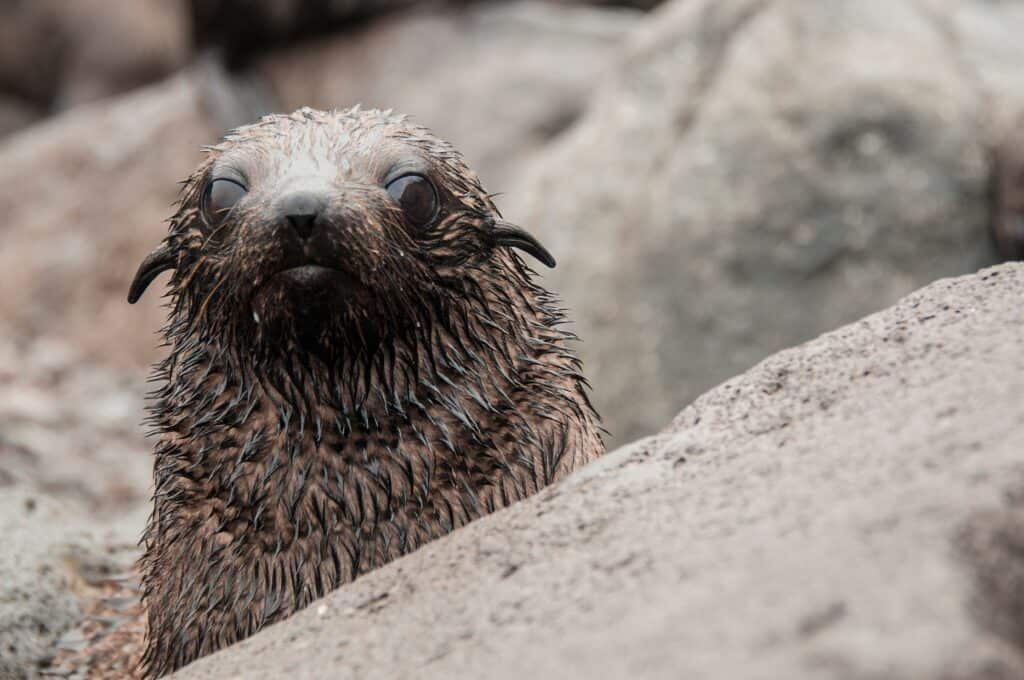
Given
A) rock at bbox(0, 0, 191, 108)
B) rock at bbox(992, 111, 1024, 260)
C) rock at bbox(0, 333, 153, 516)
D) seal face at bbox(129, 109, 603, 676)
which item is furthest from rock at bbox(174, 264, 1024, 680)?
rock at bbox(0, 0, 191, 108)

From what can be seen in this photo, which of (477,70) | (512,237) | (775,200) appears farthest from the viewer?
(477,70)

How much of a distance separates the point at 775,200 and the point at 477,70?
15.2 ft

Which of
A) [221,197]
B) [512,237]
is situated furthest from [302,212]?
[512,237]

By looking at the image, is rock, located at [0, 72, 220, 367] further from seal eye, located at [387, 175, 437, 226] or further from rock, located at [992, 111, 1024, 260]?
seal eye, located at [387, 175, 437, 226]

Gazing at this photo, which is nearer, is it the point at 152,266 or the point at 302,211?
the point at 302,211

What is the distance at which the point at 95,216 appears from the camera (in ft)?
38.9

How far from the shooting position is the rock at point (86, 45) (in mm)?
15969

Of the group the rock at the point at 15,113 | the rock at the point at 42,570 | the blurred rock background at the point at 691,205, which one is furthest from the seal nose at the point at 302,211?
the rock at the point at 15,113

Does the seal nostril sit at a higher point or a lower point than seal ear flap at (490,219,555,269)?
lower

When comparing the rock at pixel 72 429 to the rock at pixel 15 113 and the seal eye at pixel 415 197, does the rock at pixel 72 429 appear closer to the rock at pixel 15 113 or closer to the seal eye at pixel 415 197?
the seal eye at pixel 415 197

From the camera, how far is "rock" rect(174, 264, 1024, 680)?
6.51ft

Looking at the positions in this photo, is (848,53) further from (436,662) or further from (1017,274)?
(436,662)

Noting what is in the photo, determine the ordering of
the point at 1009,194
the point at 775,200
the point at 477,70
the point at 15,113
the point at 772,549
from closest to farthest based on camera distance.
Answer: the point at 772,549 → the point at 1009,194 → the point at 775,200 → the point at 477,70 → the point at 15,113

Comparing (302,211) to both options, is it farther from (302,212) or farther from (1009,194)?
(1009,194)
